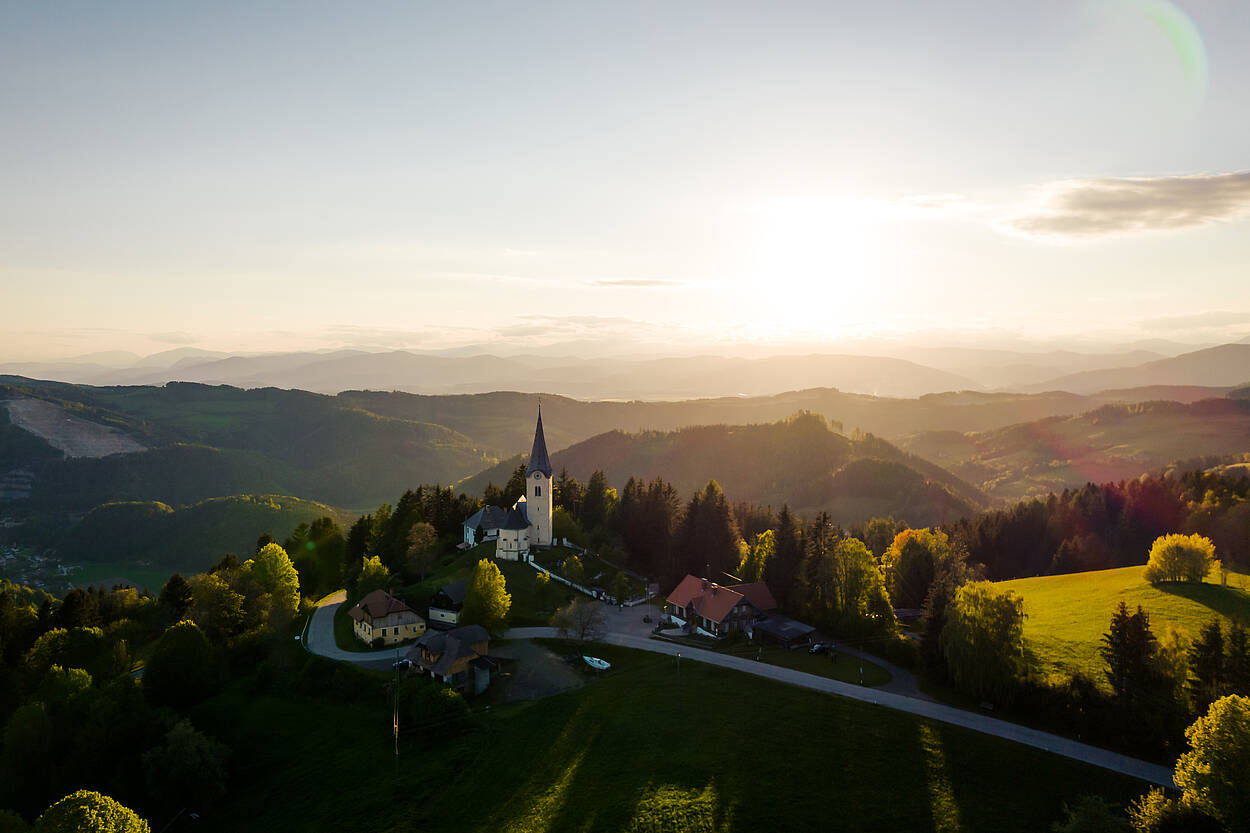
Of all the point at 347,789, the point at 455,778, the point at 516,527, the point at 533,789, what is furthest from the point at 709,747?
the point at 516,527

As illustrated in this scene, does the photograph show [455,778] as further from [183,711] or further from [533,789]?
[183,711]

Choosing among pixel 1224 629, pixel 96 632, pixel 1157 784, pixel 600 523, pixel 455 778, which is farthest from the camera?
pixel 600 523

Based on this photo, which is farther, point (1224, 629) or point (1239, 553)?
point (1239, 553)

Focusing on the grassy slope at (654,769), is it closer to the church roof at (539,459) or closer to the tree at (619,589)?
the tree at (619,589)

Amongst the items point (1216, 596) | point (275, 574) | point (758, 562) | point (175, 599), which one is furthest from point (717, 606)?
point (175, 599)

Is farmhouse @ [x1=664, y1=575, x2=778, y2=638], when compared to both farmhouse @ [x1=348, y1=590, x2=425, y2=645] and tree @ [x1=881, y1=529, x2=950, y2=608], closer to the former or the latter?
tree @ [x1=881, y1=529, x2=950, y2=608]

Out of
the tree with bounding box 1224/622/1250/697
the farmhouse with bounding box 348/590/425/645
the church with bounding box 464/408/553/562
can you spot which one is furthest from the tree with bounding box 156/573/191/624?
the tree with bounding box 1224/622/1250/697
